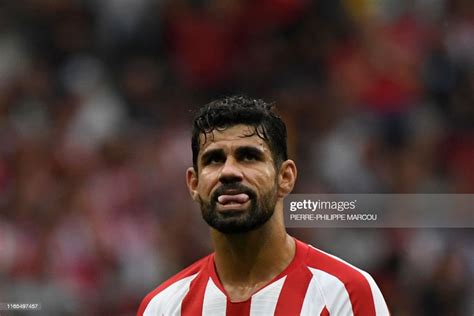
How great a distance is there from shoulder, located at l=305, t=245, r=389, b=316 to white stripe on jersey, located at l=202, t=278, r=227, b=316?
21cm

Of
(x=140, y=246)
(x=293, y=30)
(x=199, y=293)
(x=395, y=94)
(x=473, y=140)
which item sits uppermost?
(x=293, y=30)

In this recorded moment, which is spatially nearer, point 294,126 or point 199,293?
point 199,293

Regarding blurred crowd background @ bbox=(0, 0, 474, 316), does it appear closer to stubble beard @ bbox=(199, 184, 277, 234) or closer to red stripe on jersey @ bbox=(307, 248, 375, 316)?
red stripe on jersey @ bbox=(307, 248, 375, 316)

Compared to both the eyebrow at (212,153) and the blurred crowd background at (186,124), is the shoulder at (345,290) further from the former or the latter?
the blurred crowd background at (186,124)

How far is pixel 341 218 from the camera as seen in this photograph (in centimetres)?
272

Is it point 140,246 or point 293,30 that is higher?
point 293,30

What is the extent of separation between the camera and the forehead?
1.96m

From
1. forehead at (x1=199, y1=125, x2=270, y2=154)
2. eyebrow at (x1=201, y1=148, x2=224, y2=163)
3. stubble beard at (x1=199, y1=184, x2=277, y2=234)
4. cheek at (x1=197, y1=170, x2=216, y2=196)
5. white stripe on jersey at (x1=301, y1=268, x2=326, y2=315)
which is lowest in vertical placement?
white stripe on jersey at (x1=301, y1=268, x2=326, y2=315)

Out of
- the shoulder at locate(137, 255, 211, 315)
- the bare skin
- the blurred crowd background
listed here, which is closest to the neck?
the bare skin

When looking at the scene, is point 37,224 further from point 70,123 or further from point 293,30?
point 293,30

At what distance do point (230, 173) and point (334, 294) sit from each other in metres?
0.35

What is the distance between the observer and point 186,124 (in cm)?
282

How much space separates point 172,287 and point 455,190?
0.99m

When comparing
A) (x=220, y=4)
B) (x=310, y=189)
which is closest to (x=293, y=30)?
(x=220, y=4)
